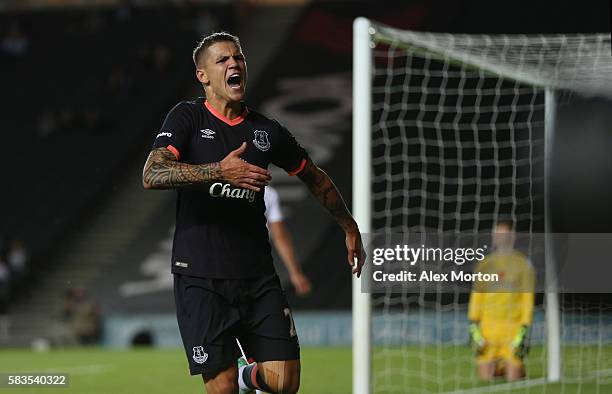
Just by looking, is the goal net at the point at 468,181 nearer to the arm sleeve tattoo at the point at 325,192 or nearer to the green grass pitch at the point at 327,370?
the green grass pitch at the point at 327,370

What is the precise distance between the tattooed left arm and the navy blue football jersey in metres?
0.36

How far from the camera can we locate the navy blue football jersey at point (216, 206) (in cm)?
525

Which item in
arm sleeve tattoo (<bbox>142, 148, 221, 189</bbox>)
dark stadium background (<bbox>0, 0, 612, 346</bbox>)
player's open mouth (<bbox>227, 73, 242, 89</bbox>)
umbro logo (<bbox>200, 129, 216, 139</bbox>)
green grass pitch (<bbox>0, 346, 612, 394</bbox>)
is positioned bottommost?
green grass pitch (<bbox>0, 346, 612, 394</bbox>)

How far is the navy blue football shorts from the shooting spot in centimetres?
522

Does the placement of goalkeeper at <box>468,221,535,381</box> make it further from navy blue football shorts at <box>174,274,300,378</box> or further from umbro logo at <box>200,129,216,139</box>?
umbro logo at <box>200,129,216,139</box>

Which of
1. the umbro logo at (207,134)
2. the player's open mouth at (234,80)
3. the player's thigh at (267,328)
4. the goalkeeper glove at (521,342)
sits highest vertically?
the player's open mouth at (234,80)

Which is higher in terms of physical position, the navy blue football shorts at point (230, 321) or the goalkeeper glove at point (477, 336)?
the navy blue football shorts at point (230, 321)

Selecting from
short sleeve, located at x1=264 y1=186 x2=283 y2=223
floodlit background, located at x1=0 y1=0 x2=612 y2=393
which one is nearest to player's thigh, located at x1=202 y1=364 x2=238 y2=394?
short sleeve, located at x1=264 y1=186 x2=283 y2=223

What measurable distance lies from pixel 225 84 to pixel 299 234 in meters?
16.4

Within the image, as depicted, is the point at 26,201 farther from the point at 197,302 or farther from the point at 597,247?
the point at 197,302

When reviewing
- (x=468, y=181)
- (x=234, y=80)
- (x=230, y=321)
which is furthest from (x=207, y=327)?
(x=468, y=181)

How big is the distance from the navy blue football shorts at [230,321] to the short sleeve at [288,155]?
560 millimetres

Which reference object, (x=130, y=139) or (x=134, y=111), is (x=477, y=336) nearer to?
(x=130, y=139)

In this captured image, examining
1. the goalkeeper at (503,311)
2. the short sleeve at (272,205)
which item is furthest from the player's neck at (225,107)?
the goalkeeper at (503,311)
